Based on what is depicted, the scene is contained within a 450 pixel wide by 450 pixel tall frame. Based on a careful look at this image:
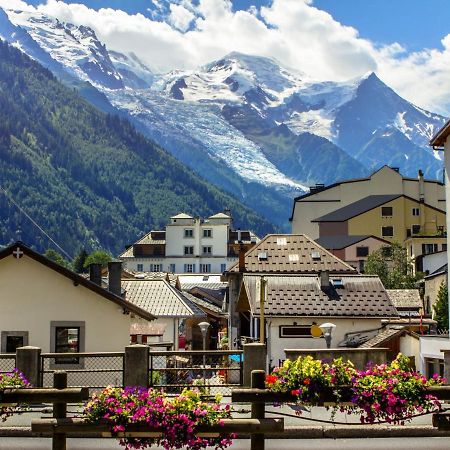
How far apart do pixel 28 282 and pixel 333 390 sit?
2265 cm

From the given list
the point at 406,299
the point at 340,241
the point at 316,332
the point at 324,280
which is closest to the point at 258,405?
the point at 316,332

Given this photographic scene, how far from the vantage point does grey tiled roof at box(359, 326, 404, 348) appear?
39.2 m

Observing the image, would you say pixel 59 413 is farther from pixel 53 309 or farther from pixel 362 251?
pixel 362 251

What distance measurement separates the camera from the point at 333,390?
13844mm

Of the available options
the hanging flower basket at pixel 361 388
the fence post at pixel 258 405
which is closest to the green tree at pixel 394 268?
the hanging flower basket at pixel 361 388

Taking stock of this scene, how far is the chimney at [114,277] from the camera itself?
43.4m

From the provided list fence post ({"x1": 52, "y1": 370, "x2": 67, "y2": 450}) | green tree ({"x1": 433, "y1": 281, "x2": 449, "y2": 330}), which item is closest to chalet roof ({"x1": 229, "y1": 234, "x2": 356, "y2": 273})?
green tree ({"x1": 433, "y1": 281, "x2": 449, "y2": 330})

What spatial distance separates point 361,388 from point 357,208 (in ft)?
393

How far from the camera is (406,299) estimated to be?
65.9 metres

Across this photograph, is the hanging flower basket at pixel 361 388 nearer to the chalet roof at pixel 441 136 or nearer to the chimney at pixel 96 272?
the chalet roof at pixel 441 136

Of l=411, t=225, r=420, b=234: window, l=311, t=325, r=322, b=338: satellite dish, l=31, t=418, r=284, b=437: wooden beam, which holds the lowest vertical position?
l=31, t=418, r=284, b=437: wooden beam

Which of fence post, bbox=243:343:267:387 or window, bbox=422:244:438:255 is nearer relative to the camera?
fence post, bbox=243:343:267:387

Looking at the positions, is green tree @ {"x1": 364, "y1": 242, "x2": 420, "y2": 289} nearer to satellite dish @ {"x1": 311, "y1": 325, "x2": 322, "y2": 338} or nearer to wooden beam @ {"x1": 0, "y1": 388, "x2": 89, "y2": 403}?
satellite dish @ {"x1": 311, "y1": 325, "x2": 322, "y2": 338}

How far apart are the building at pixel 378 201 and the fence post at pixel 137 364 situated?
102328mm
